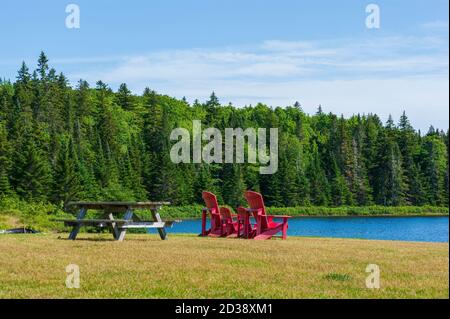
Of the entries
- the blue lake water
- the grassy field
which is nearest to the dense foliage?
the blue lake water

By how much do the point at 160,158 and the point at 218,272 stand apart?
8214 centimetres

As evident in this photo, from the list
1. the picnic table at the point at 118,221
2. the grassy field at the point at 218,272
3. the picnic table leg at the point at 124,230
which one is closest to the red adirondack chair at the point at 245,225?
the picnic table at the point at 118,221

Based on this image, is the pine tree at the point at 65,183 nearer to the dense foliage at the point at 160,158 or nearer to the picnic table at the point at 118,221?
the dense foliage at the point at 160,158

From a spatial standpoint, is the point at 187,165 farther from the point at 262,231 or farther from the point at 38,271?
the point at 38,271

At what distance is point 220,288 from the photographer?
8430mm

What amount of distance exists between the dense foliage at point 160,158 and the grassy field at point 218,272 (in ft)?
174

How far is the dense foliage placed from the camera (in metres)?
73.8

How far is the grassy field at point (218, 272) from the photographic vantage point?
8.16m

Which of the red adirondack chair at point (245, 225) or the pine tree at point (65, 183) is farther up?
the red adirondack chair at point (245, 225)

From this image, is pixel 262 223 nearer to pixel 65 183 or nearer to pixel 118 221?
pixel 118 221

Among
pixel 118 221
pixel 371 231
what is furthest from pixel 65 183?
pixel 118 221

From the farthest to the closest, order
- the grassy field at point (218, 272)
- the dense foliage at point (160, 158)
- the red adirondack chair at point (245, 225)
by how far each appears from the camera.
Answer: the dense foliage at point (160, 158) → the red adirondack chair at point (245, 225) → the grassy field at point (218, 272)

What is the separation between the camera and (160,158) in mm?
91562
